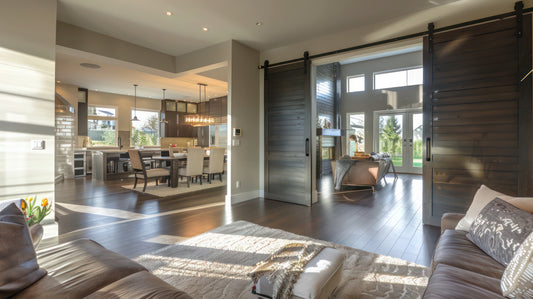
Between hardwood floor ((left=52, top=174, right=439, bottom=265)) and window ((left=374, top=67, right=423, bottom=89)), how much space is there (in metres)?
4.67

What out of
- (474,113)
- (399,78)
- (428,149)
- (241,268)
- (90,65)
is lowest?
(241,268)

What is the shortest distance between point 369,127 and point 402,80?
192 cm

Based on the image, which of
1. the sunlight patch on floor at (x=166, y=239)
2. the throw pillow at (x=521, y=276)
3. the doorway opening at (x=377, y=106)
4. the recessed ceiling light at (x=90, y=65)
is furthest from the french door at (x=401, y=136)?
the recessed ceiling light at (x=90, y=65)

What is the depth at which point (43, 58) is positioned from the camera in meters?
2.97

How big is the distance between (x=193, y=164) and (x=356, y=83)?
22.7 feet

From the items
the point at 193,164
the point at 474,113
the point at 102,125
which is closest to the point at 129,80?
the point at 102,125

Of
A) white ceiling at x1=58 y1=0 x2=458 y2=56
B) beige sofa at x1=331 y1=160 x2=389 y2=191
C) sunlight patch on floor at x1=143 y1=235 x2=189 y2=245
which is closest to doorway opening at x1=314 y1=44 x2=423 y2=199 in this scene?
beige sofa at x1=331 y1=160 x2=389 y2=191

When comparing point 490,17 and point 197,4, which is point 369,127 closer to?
point 490,17

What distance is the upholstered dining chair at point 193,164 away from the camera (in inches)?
249

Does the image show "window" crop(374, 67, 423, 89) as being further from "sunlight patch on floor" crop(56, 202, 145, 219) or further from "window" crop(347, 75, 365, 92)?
"sunlight patch on floor" crop(56, 202, 145, 219)

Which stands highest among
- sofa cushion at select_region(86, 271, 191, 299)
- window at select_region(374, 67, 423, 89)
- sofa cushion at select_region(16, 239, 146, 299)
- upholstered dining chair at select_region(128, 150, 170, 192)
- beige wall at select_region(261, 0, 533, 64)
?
window at select_region(374, 67, 423, 89)

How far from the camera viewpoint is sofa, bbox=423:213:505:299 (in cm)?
122

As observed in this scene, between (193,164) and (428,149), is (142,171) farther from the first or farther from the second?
(428,149)

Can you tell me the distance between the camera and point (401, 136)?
9.12m
